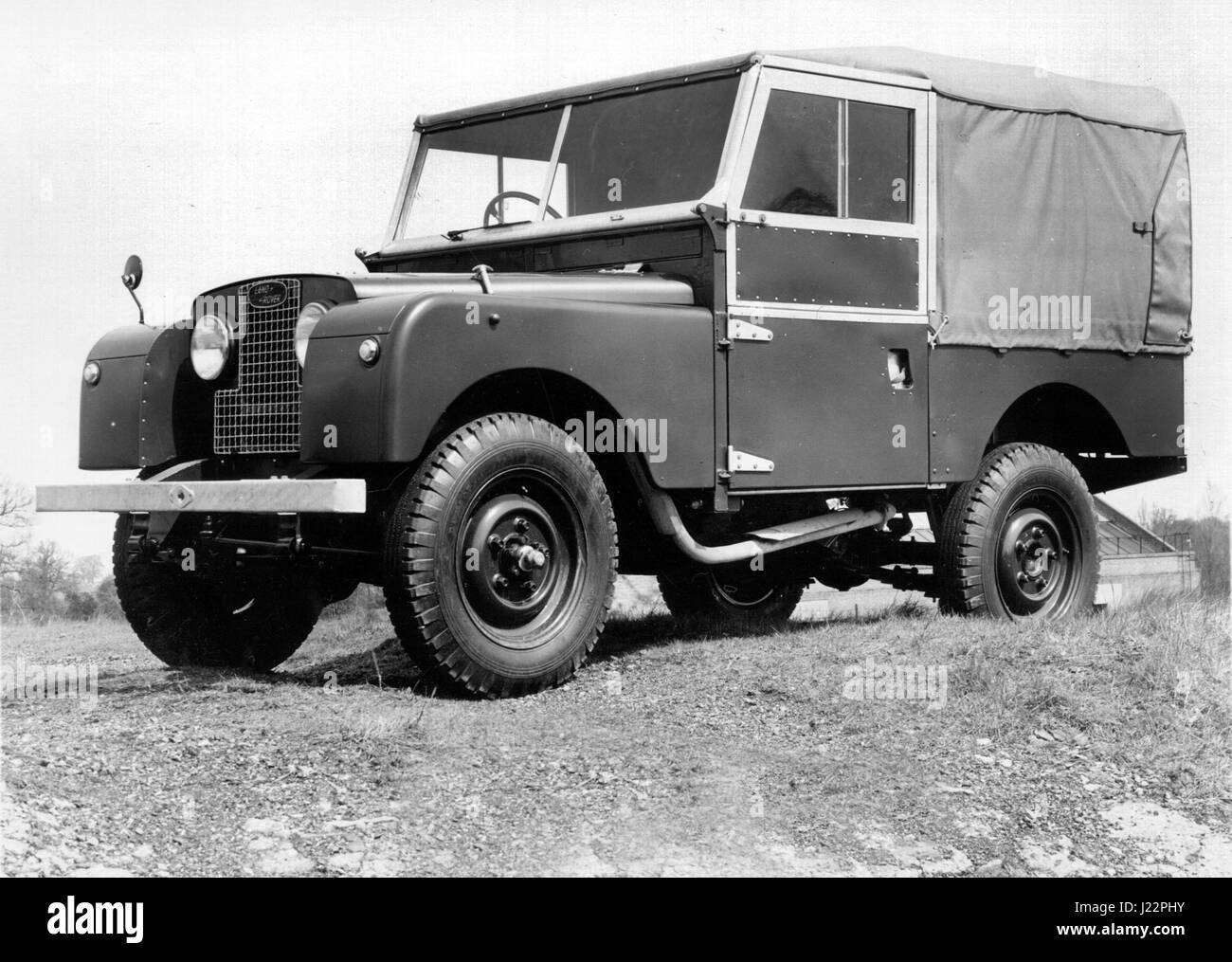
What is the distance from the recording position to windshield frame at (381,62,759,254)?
23.2ft

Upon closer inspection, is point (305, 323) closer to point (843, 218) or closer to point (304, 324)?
point (304, 324)

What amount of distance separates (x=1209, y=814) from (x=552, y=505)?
105 inches

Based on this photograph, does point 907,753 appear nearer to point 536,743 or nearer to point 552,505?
point 536,743

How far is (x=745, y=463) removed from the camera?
710 centimetres

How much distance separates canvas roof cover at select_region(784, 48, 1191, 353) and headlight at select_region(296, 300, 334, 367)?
8.91ft

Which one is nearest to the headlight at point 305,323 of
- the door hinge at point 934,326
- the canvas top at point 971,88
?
the canvas top at point 971,88

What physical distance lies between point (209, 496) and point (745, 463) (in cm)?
239

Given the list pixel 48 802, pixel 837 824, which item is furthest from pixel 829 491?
pixel 48 802

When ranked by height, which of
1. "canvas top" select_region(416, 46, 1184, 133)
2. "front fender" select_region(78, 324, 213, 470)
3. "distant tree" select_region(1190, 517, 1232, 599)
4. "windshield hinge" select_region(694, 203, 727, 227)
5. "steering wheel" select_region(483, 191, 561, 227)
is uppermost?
"canvas top" select_region(416, 46, 1184, 133)

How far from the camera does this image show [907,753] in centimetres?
563

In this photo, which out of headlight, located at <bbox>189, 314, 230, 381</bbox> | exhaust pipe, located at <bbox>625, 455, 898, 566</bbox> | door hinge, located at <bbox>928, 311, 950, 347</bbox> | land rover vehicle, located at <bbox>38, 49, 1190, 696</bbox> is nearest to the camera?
land rover vehicle, located at <bbox>38, 49, 1190, 696</bbox>

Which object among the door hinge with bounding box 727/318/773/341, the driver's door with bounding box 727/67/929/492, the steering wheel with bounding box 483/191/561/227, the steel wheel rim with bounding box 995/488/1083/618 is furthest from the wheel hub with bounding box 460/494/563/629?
the steel wheel rim with bounding box 995/488/1083/618

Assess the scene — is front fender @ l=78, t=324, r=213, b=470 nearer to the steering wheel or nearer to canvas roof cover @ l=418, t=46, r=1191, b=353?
the steering wheel

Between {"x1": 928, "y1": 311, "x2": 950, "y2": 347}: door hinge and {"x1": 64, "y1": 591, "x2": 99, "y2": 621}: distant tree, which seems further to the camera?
{"x1": 64, "y1": 591, "x2": 99, "y2": 621}: distant tree
